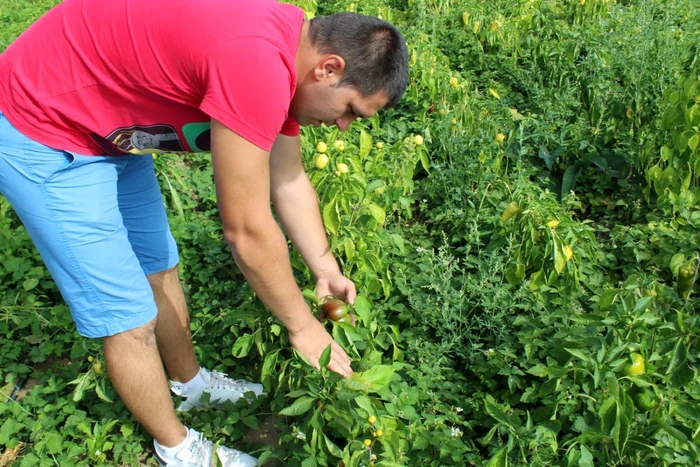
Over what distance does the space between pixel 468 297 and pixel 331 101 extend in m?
1.35

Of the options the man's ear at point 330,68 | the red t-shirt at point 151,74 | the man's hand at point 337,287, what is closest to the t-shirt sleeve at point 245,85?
the red t-shirt at point 151,74

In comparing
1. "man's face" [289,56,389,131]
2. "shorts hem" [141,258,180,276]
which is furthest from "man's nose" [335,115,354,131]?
"shorts hem" [141,258,180,276]

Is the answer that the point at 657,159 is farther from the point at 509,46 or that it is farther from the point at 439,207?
the point at 509,46

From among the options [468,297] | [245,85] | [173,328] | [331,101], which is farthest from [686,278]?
[173,328]

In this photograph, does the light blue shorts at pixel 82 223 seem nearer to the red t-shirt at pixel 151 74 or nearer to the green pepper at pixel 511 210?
the red t-shirt at pixel 151 74

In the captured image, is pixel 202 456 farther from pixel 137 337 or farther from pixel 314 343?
pixel 314 343

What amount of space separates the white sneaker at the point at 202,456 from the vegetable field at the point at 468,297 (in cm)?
14

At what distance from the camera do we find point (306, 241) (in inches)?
80.0

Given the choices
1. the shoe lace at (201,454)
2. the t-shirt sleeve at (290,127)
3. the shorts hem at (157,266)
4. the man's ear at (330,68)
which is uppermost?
the man's ear at (330,68)

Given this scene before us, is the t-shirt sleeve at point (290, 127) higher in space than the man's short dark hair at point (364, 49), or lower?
lower

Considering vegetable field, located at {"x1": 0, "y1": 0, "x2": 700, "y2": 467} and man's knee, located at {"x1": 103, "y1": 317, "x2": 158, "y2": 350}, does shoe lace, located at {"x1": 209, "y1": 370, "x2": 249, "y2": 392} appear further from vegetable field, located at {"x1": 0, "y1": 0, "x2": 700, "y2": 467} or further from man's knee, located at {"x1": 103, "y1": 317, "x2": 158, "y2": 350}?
man's knee, located at {"x1": 103, "y1": 317, "x2": 158, "y2": 350}

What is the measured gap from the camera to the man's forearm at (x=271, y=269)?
1.53 meters

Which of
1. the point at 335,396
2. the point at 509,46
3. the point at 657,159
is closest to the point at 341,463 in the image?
the point at 335,396

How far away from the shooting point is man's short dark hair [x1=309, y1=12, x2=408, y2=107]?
1470 mm
